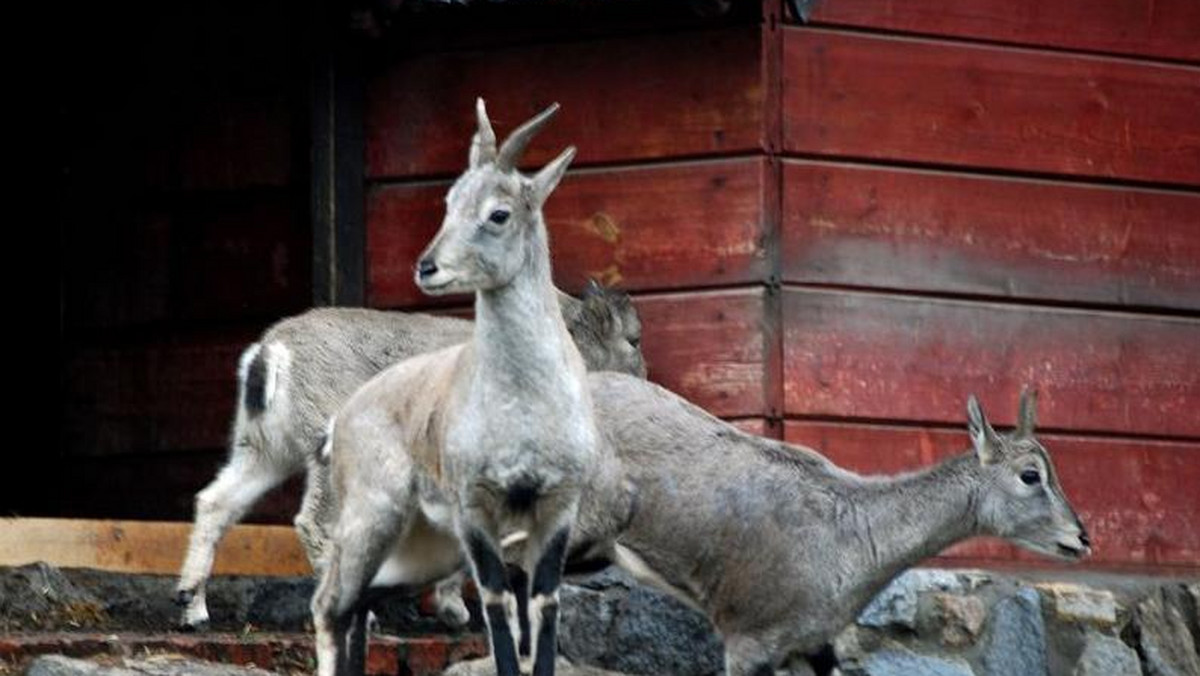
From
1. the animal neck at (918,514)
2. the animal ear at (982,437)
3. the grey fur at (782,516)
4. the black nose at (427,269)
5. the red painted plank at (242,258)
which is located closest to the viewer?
the black nose at (427,269)

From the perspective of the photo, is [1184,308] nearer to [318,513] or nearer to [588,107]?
[588,107]

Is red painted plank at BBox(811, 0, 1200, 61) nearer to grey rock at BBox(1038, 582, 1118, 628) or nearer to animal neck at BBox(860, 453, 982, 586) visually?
animal neck at BBox(860, 453, 982, 586)

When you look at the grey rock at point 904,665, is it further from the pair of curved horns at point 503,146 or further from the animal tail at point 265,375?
the pair of curved horns at point 503,146

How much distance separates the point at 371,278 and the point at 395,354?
2.48 feet

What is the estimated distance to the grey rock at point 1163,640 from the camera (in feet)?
42.8

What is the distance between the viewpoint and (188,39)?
14.1 meters

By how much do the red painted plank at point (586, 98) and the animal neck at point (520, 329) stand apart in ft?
6.84

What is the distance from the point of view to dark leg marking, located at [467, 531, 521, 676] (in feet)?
34.9

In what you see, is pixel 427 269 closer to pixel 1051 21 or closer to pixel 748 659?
pixel 748 659

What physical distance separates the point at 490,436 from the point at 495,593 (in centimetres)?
50

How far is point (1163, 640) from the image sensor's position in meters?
13.1

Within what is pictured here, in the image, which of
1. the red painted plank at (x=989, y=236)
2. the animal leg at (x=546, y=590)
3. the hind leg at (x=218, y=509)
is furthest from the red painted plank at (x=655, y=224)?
the animal leg at (x=546, y=590)

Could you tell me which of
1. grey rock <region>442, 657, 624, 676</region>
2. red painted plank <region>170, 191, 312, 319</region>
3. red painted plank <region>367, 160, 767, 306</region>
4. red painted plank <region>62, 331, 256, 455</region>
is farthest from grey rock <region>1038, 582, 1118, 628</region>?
red painted plank <region>62, 331, 256, 455</region>

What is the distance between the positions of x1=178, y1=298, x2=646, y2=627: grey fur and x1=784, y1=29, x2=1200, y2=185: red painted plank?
106cm
